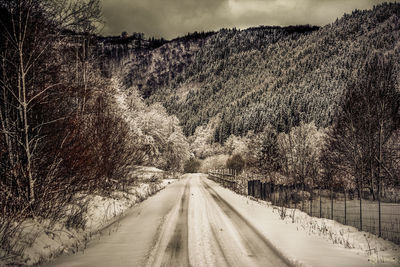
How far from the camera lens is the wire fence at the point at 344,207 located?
9781mm

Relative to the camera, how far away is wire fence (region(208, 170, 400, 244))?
9781mm

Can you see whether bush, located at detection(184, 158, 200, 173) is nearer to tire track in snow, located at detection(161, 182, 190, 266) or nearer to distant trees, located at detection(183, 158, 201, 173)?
distant trees, located at detection(183, 158, 201, 173)

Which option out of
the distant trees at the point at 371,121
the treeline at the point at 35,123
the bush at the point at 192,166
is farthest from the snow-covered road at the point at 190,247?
the bush at the point at 192,166

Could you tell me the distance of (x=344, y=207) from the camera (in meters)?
13.6

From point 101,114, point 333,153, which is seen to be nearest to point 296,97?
point 333,153

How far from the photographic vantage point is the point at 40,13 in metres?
6.75

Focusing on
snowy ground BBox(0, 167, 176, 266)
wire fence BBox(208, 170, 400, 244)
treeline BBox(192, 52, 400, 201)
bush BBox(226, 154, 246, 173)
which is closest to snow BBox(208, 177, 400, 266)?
wire fence BBox(208, 170, 400, 244)

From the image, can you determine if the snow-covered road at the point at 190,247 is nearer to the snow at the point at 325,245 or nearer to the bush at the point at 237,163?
the snow at the point at 325,245

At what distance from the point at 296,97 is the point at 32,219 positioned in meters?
160

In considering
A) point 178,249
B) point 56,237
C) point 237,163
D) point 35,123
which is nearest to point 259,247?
point 178,249

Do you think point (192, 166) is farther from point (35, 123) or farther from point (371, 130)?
point (35, 123)

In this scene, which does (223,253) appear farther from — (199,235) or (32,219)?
(32,219)

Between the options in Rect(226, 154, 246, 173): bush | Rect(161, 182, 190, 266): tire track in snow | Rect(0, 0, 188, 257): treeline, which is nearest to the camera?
Rect(161, 182, 190, 266): tire track in snow

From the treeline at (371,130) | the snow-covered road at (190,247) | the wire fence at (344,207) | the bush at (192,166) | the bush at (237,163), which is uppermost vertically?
the treeline at (371,130)
